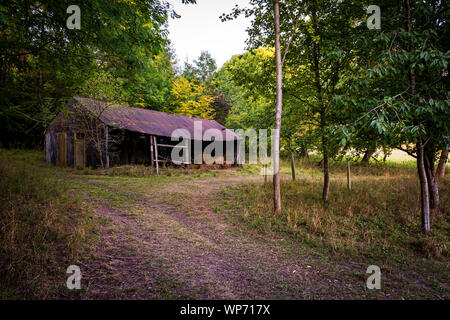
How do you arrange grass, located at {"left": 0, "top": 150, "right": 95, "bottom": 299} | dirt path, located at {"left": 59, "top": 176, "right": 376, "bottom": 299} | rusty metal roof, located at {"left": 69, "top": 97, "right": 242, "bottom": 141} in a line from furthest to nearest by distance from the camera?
rusty metal roof, located at {"left": 69, "top": 97, "right": 242, "bottom": 141} < dirt path, located at {"left": 59, "top": 176, "right": 376, "bottom": 299} < grass, located at {"left": 0, "top": 150, "right": 95, "bottom": 299}

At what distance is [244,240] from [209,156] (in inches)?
645

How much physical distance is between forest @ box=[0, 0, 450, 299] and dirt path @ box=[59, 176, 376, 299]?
34 mm

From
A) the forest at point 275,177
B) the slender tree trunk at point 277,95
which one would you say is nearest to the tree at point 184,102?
the forest at point 275,177

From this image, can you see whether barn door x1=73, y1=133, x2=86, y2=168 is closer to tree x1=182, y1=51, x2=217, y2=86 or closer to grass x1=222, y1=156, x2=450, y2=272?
grass x1=222, y1=156, x2=450, y2=272

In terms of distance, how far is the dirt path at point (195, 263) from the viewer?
129 inches

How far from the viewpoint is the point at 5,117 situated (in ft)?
15.7

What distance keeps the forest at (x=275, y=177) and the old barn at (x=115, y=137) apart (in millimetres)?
7276

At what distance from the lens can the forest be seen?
3688 mm

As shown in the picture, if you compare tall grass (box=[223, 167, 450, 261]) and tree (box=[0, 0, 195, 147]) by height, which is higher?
tree (box=[0, 0, 195, 147])

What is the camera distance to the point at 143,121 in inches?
694

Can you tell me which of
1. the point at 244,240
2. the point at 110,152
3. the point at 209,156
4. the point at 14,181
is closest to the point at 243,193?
the point at 244,240

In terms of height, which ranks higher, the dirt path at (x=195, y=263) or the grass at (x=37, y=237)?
the grass at (x=37, y=237)

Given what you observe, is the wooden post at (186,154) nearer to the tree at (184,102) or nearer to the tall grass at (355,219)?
the tall grass at (355,219)

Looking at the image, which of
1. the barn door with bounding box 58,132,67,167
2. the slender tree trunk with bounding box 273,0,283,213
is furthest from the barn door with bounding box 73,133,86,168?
the slender tree trunk with bounding box 273,0,283,213
